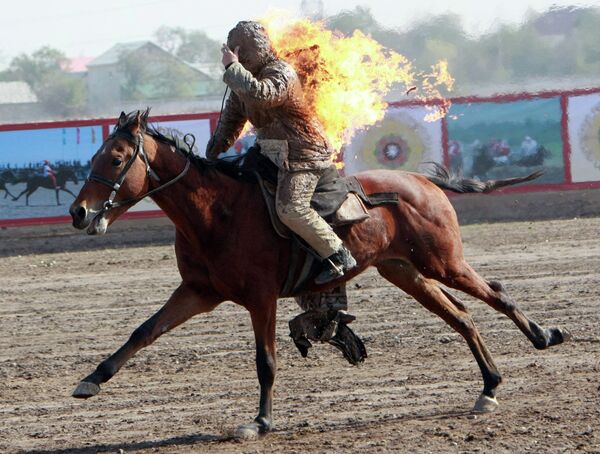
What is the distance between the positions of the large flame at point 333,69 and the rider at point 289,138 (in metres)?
0.45

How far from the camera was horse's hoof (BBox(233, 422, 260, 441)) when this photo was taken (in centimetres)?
685

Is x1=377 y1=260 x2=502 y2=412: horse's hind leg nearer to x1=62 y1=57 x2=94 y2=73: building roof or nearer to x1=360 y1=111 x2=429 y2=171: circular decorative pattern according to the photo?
x1=360 y1=111 x2=429 y2=171: circular decorative pattern

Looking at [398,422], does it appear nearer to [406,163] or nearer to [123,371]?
[123,371]

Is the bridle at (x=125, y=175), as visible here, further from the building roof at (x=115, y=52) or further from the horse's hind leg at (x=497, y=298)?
the building roof at (x=115, y=52)

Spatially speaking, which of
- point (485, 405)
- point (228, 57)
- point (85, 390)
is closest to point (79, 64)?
point (228, 57)

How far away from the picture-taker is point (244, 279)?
7031 mm

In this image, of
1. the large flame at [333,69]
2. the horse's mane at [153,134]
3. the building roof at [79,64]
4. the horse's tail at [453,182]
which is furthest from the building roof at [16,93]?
the horse's mane at [153,134]

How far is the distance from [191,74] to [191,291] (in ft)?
123

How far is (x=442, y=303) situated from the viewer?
7957 mm

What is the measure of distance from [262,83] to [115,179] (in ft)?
3.58

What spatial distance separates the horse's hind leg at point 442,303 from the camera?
7.82 meters

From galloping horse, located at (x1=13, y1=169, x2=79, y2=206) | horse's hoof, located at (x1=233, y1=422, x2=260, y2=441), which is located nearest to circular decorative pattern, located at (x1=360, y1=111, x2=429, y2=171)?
galloping horse, located at (x1=13, y1=169, x2=79, y2=206)

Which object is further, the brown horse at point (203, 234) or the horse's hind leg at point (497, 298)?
the horse's hind leg at point (497, 298)

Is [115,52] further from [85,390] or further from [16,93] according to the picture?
[85,390]
